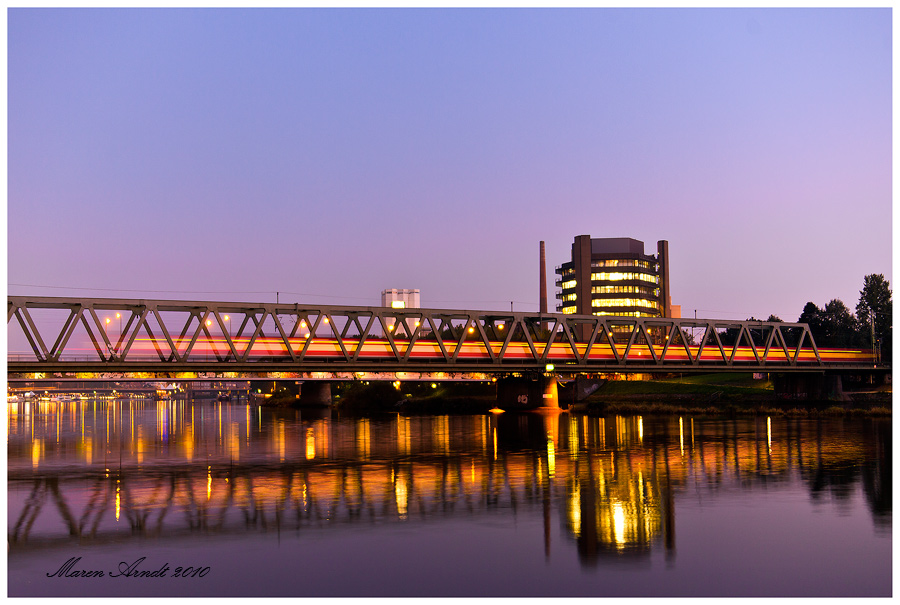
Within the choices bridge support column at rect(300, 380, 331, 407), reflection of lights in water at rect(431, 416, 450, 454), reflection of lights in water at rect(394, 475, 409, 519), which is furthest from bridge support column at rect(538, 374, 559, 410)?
reflection of lights in water at rect(394, 475, 409, 519)

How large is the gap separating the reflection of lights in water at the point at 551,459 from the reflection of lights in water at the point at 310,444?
13.0m

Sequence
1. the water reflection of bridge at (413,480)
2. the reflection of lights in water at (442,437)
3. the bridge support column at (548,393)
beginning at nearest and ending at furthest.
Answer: the water reflection of bridge at (413,480), the reflection of lights in water at (442,437), the bridge support column at (548,393)

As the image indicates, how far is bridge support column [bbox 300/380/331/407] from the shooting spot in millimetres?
159750

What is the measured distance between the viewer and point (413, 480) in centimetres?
3656

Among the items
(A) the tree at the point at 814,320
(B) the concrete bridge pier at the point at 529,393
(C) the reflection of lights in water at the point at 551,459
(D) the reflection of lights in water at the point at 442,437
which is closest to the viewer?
(C) the reflection of lights in water at the point at 551,459

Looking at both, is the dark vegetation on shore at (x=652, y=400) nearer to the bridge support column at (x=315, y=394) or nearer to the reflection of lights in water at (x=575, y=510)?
the bridge support column at (x=315, y=394)

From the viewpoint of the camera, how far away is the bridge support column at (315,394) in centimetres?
15975

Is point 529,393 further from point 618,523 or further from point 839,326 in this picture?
point 618,523

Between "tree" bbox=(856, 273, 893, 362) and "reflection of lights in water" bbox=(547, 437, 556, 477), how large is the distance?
3943 inches

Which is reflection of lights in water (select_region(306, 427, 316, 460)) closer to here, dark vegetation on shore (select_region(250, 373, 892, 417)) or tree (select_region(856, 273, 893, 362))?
dark vegetation on shore (select_region(250, 373, 892, 417))

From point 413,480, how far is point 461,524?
10.9 meters

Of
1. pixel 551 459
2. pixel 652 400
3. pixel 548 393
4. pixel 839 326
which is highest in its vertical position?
pixel 839 326

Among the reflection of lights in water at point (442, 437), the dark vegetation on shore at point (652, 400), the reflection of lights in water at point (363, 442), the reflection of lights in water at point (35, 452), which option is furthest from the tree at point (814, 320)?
the reflection of lights in water at point (35, 452)

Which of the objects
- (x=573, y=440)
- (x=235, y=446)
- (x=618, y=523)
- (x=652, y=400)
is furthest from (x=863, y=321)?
(x=618, y=523)
